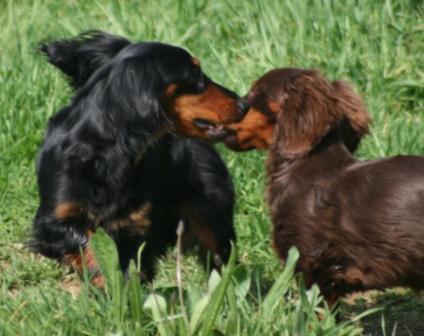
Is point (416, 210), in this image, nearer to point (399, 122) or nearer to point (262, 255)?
point (262, 255)

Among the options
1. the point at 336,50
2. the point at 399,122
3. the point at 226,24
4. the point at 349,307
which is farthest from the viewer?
the point at 226,24

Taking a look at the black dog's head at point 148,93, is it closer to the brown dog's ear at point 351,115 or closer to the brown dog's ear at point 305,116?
the brown dog's ear at point 305,116

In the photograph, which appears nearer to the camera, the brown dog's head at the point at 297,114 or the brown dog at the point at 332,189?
the brown dog at the point at 332,189

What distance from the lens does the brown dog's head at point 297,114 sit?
187 inches

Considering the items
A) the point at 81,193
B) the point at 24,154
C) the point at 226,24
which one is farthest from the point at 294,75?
the point at 226,24

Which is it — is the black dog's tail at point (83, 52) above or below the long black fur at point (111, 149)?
above

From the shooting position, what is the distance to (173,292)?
4.41 m

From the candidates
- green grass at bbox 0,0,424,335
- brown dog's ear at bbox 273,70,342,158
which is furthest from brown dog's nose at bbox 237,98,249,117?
green grass at bbox 0,0,424,335

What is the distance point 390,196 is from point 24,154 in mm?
2666

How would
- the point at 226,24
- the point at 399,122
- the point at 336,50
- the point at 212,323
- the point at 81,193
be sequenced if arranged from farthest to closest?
1. the point at 226,24
2. the point at 336,50
3. the point at 399,122
4. the point at 81,193
5. the point at 212,323

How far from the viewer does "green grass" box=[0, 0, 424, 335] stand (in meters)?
5.67

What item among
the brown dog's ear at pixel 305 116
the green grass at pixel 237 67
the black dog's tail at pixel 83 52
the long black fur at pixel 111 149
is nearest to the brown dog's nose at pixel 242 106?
the brown dog's ear at pixel 305 116

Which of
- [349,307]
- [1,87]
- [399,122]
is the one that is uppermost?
[1,87]

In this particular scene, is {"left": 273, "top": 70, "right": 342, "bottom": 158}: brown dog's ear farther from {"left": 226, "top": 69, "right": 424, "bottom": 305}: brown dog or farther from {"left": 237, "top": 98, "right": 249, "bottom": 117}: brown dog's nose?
{"left": 237, "top": 98, "right": 249, "bottom": 117}: brown dog's nose
